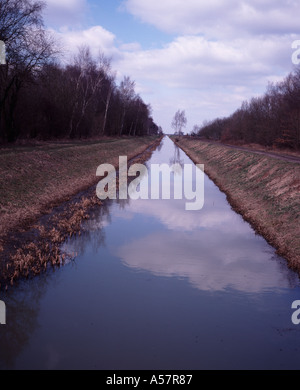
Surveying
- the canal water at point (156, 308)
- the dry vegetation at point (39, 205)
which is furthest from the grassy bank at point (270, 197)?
the dry vegetation at point (39, 205)

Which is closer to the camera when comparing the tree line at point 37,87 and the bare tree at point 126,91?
the tree line at point 37,87

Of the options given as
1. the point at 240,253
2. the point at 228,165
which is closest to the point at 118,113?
the point at 228,165

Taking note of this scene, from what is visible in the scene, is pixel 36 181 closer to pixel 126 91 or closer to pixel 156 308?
pixel 156 308

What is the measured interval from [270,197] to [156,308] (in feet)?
34.9

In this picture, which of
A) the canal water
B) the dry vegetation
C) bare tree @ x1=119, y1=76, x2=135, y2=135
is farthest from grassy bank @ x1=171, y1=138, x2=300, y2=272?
bare tree @ x1=119, y1=76, x2=135, y2=135

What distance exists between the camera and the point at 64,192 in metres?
18.2

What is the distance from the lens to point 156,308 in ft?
24.8

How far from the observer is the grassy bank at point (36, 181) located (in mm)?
13167

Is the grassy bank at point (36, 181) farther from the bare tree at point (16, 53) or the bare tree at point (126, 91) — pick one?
the bare tree at point (126, 91)

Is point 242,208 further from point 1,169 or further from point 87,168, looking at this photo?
point 87,168

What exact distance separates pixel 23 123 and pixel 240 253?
2739cm

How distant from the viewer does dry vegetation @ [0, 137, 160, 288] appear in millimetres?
9570

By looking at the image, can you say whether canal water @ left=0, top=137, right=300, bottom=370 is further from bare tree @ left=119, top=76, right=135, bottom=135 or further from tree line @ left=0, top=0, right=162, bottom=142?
bare tree @ left=119, top=76, right=135, bottom=135
